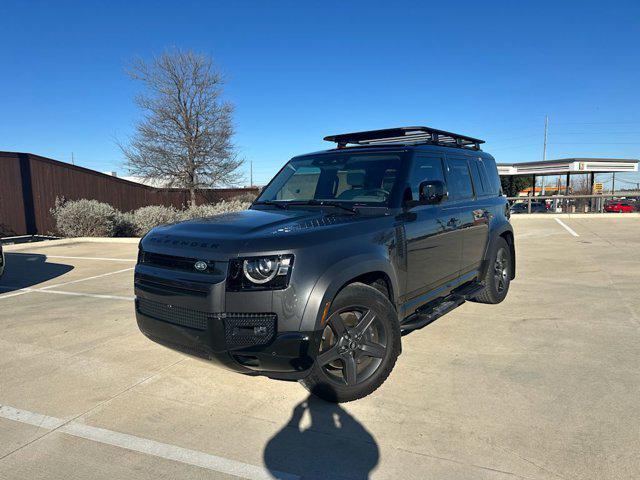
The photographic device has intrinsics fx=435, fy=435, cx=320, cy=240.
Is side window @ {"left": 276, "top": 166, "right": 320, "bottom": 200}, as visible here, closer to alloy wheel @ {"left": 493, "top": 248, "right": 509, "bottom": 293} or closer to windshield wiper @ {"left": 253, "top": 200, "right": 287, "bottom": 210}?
windshield wiper @ {"left": 253, "top": 200, "right": 287, "bottom": 210}

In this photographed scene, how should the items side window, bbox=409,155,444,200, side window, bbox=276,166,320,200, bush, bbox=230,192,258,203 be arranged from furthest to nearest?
bush, bbox=230,192,258,203 < side window, bbox=276,166,320,200 < side window, bbox=409,155,444,200

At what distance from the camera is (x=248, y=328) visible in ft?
9.12

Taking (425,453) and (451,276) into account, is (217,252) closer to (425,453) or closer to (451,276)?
(425,453)

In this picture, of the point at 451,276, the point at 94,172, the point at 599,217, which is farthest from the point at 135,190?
the point at 599,217

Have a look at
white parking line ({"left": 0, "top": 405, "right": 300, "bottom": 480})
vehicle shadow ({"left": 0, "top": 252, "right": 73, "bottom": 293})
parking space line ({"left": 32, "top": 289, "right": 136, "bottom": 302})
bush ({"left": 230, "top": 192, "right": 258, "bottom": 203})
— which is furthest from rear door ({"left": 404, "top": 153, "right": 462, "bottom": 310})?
bush ({"left": 230, "top": 192, "right": 258, "bottom": 203})

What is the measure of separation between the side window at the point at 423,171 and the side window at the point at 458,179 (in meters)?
0.25

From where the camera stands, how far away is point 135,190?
2020 centimetres

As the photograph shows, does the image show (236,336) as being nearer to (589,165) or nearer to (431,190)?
(431,190)

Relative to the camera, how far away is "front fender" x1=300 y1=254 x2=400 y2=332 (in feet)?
9.18

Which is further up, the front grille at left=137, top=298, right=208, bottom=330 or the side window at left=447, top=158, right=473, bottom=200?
the side window at left=447, top=158, right=473, bottom=200

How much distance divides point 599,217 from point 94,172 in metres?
23.5

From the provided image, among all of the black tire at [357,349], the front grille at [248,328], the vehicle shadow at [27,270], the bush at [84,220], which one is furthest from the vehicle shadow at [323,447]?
the bush at [84,220]

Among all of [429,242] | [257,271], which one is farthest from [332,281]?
[429,242]

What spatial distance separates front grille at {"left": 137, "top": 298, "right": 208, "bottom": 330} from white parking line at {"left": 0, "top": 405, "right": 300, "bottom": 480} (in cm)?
76
